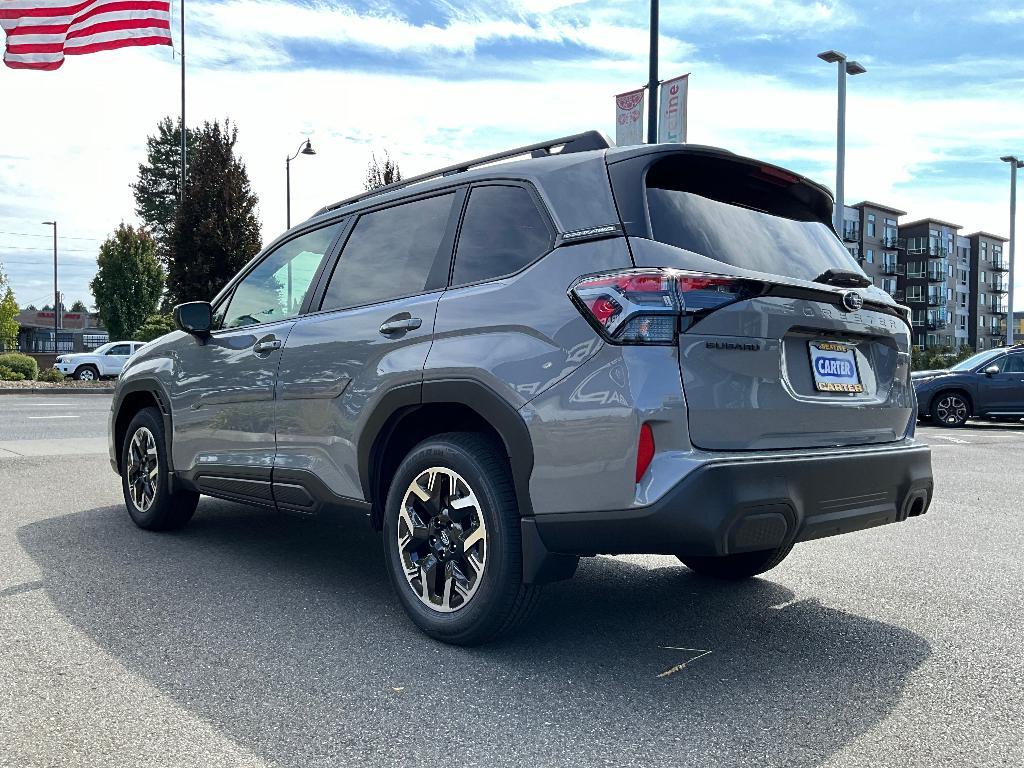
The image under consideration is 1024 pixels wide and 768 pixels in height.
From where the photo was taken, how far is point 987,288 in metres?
→ 104

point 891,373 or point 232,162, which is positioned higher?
point 232,162

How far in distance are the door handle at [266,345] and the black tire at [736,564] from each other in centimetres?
228

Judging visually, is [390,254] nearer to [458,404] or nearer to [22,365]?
[458,404]

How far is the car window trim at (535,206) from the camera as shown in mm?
3467

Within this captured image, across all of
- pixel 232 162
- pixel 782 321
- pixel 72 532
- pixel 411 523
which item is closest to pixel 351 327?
pixel 411 523

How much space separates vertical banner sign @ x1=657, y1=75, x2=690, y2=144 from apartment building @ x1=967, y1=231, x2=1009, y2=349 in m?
96.9

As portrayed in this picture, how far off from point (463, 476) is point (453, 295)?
0.74 meters

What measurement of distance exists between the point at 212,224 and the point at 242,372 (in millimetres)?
27161

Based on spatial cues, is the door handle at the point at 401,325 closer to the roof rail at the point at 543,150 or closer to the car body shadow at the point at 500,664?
the roof rail at the point at 543,150

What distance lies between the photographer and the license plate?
3469 mm

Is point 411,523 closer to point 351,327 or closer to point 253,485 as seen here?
point 351,327

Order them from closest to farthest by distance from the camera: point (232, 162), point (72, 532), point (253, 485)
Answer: point (253, 485)
point (72, 532)
point (232, 162)

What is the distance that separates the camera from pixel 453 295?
3.73m

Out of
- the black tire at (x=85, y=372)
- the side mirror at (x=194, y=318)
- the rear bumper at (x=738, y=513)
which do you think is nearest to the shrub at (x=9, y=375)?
the black tire at (x=85, y=372)
